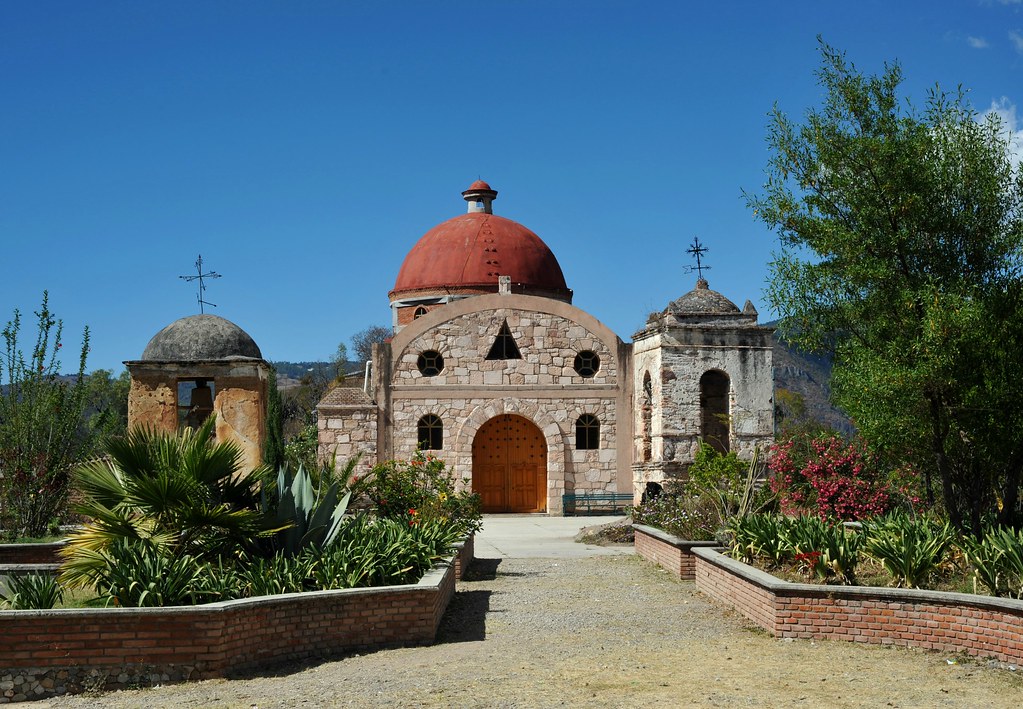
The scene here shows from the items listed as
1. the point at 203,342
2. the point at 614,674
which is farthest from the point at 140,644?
the point at 203,342

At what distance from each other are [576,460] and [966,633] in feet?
65.6

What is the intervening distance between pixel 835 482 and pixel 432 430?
14353 millimetres

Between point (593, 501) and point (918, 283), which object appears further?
point (593, 501)

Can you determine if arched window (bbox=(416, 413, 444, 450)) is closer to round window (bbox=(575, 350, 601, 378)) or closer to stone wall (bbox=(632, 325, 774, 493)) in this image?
round window (bbox=(575, 350, 601, 378))

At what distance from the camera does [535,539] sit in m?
20.8

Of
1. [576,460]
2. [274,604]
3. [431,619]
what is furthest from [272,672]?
[576,460]

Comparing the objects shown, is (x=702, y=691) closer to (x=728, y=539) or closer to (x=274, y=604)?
(x=274, y=604)

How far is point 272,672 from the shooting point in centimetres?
872

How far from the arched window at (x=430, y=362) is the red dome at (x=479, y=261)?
4960 mm

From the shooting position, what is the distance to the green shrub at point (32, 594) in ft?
29.1

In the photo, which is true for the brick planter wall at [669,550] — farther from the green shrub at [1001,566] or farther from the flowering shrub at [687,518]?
the green shrub at [1001,566]

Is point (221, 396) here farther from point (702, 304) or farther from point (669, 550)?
point (702, 304)

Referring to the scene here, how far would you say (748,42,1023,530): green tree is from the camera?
10.6m

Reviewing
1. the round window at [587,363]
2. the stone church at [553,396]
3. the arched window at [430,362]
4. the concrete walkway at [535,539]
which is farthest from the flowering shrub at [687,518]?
the arched window at [430,362]
